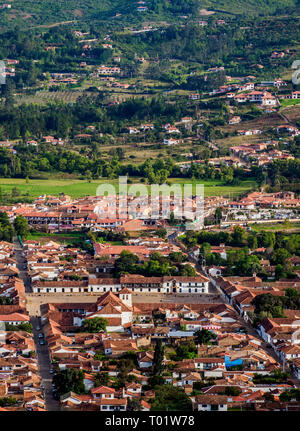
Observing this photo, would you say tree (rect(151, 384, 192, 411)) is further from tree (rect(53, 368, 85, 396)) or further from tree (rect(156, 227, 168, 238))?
tree (rect(156, 227, 168, 238))

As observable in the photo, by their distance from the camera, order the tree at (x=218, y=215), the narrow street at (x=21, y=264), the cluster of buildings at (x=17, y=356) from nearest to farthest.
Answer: the cluster of buildings at (x=17, y=356) < the narrow street at (x=21, y=264) < the tree at (x=218, y=215)

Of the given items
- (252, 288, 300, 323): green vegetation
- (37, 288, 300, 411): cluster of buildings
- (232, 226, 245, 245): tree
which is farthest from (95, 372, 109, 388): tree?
(232, 226, 245, 245): tree

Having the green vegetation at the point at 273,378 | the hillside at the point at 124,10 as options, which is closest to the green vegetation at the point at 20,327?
the green vegetation at the point at 273,378

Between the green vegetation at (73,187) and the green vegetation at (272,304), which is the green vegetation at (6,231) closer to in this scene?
the green vegetation at (73,187)

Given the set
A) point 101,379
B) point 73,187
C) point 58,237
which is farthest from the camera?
point 73,187

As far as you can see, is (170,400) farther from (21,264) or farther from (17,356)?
(21,264)

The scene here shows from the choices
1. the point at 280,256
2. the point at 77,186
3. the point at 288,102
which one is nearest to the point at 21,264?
the point at 280,256
